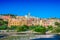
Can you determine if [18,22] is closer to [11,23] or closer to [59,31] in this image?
[11,23]

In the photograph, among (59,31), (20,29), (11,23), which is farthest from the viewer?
(11,23)

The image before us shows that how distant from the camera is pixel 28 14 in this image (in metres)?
91.4

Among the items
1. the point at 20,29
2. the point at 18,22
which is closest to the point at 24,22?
the point at 18,22

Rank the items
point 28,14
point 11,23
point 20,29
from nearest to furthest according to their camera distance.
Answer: point 20,29 < point 11,23 < point 28,14

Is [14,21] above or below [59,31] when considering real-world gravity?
above

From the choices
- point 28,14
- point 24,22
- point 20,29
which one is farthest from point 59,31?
point 28,14

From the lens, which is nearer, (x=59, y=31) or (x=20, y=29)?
(x=59, y=31)

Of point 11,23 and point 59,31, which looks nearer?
point 59,31

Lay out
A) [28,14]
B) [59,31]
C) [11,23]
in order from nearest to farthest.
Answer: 1. [59,31]
2. [11,23]
3. [28,14]

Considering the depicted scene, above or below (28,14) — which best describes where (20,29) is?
below

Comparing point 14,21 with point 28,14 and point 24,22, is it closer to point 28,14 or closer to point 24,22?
point 24,22

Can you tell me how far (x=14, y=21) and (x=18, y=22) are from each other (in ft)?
4.58

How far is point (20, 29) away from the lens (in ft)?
141

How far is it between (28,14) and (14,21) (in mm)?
27436
